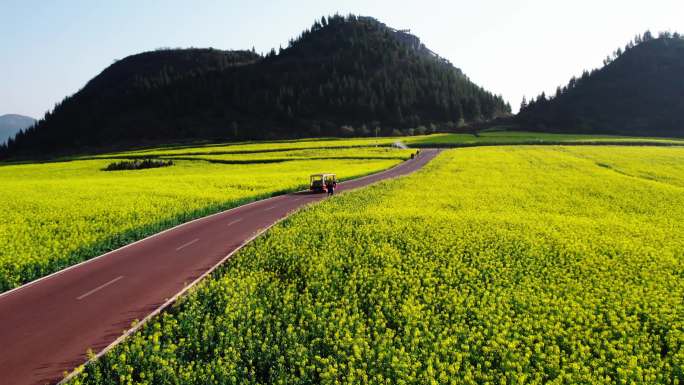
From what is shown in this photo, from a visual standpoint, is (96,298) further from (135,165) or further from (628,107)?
(628,107)

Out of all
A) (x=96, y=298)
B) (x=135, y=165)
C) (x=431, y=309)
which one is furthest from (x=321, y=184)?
(x=135, y=165)

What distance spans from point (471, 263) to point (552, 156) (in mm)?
66229

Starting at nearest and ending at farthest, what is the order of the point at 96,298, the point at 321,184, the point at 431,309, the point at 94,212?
the point at 431,309 < the point at 96,298 < the point at 94,212 < the point at 321,184

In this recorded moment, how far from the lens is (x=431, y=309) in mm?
12992

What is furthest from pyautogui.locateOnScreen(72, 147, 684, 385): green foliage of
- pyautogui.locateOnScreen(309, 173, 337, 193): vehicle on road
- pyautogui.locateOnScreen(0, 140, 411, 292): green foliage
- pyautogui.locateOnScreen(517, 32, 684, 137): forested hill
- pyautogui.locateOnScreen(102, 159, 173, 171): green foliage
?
pyautogui.locateOnScreen(517, 32, 684, 137): forested hill

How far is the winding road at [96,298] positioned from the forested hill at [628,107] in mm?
158986

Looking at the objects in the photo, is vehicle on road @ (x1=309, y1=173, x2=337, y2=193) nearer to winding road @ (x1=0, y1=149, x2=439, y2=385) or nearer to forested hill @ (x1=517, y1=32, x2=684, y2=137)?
winding road @ (x1=0, y1=149, x2=439, y2=385)

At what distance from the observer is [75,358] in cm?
1120

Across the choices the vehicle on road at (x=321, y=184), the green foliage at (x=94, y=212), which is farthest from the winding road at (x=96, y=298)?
the vehicle on road at (x=321, y=184)

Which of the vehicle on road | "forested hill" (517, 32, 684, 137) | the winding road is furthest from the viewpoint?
"forested hill" (517, 32, 684, 137)

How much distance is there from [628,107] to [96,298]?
208 meters

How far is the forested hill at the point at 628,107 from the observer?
519 ft

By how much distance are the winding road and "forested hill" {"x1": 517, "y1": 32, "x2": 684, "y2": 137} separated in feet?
522

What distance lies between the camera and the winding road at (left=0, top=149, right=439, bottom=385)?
11398 millimetres
